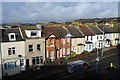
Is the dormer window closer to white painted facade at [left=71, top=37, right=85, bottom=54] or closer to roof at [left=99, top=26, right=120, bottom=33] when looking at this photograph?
white painted facade at [left=71, top=37, right=85, bottom=54]

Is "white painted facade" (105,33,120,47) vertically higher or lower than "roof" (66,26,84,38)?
lower

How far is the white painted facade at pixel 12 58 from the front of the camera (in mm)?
27172

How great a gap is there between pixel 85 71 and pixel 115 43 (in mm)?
25307

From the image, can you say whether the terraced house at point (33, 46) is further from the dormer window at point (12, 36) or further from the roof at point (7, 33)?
the dormer window at point (12, 36)

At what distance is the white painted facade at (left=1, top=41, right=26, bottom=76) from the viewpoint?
27172 mm

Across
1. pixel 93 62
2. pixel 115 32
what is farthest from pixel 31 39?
pixel 115 32

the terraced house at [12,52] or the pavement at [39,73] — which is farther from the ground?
the terraced house at [12,52]

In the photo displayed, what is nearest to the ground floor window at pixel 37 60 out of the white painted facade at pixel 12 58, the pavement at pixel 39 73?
the pavement at pixel 39 73

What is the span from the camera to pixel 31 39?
3041cm

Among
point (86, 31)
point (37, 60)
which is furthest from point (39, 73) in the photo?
point (86, 31)

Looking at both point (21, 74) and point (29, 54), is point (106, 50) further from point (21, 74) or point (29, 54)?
point (21, 74)

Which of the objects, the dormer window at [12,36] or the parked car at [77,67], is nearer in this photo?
the parked car at [77,67]

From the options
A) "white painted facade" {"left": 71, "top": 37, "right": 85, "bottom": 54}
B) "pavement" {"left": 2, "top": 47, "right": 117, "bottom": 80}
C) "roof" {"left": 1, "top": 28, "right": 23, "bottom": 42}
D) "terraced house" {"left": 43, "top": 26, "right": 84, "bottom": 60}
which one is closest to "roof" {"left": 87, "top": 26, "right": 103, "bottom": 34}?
"terraced house" {"left": 43, "top": 26, "right": 84, "bottom": 60}

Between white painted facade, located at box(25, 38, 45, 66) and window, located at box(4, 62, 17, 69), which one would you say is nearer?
window, located at box(4, 62, 17, 69)
